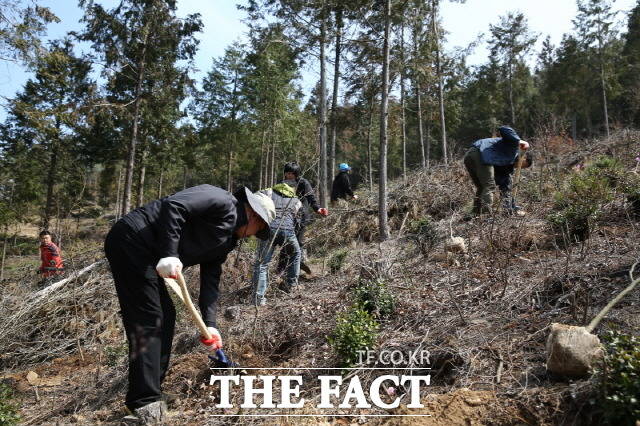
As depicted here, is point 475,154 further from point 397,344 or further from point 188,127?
point 188,127

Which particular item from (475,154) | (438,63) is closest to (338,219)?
(475,154)

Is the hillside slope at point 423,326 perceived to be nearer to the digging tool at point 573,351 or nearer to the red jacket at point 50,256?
the digging tool at point 573,351

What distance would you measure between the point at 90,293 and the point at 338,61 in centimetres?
1103

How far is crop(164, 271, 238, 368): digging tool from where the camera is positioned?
2.79 m

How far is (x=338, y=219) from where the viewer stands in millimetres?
9703

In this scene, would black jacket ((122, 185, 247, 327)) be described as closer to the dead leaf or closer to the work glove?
the work glove

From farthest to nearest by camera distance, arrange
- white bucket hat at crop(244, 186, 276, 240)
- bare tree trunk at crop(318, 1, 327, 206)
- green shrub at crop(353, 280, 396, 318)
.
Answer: bare tree trunk at crop(318, 1, 327, 206)
green shrub at crop(353, 280, 396, 318)
white bucket hat at crop(244, 186, 276, 240)

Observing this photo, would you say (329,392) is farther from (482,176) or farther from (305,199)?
(482,176)

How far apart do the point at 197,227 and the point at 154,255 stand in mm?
342

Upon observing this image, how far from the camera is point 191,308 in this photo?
2816mm

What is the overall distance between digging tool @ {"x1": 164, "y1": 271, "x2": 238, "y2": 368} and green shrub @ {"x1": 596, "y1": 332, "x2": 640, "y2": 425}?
2.31 m

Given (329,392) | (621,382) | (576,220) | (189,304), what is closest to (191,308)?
(189,304)

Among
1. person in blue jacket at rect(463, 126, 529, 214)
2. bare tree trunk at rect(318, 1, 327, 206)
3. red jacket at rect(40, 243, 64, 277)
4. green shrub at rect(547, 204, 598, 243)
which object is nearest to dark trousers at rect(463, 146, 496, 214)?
person in blue jacket at rect(463, 126, 529, 214)

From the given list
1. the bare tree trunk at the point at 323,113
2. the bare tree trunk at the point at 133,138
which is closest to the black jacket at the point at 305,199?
the bare tree trunk at the point at 323,113
